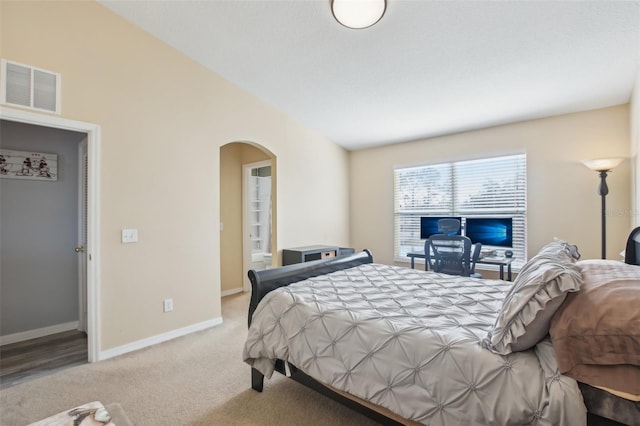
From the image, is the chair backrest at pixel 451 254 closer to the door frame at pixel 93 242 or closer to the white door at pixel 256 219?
the white door at pixel 256 219

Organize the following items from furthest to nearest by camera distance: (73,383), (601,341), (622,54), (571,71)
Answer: (571,71) < (622,54) < (73,383) < (601,341)

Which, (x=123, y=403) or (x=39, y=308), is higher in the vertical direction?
(x=39, y=308)

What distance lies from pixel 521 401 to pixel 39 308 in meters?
4.25

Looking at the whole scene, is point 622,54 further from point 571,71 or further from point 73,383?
point 73,383

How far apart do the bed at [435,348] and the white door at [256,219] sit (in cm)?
282

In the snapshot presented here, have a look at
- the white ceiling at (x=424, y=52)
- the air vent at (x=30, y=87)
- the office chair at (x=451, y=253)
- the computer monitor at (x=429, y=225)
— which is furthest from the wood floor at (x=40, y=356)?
the computer monitor at (x=429, y=225)

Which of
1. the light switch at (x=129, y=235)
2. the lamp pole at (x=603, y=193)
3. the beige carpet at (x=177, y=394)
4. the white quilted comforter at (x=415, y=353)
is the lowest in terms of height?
the beige carpet at (x=177, y=394)

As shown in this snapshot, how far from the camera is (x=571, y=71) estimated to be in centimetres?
288

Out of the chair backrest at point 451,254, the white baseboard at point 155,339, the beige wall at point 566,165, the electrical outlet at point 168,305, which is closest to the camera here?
the white baseboard at point 155,339

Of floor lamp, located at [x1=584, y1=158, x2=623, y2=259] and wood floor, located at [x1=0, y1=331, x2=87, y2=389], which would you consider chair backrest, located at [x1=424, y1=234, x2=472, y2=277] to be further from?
wood floor, located at [x1=0, y1=331, x2=87, y2=389]

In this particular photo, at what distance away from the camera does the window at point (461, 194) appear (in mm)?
4016

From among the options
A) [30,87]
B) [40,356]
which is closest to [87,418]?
[40,356]

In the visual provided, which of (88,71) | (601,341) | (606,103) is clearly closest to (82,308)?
(88,71)

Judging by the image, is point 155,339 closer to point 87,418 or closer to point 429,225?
point 87,418
